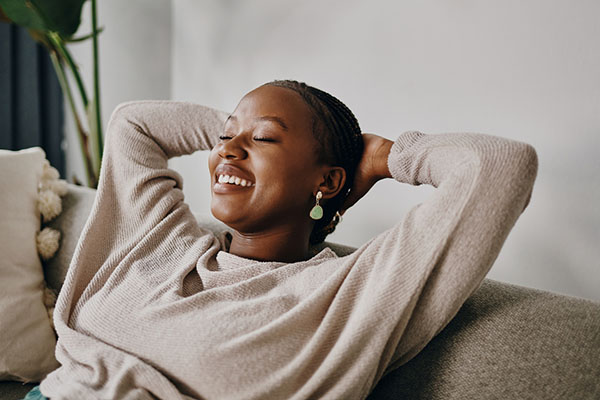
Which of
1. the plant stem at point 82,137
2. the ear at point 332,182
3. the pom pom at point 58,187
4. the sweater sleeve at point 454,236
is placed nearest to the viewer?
the sweater sleeve at point 454,236

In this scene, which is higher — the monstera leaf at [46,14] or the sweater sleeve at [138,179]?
the monstera leaf at [46,14]

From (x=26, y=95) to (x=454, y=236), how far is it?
213 cm

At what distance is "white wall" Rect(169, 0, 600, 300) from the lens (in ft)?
3.94

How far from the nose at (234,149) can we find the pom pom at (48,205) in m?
0.65

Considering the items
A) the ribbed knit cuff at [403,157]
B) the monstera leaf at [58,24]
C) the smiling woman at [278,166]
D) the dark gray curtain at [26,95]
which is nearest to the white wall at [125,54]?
the dark gray curtain at [26,95]

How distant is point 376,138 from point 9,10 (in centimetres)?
136

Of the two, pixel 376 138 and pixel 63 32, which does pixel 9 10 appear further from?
pixel 376 138

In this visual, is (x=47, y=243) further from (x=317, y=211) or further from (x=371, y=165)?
(x=371, y=165)

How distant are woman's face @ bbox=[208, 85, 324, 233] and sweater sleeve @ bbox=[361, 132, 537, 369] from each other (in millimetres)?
251

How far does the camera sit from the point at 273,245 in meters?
1.10

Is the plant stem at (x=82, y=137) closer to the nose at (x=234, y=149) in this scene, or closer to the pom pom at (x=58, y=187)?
the pom pom at (x=58, y=187)

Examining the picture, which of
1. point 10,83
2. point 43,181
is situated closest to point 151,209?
point 43,181

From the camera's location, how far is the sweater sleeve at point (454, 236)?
796 mm

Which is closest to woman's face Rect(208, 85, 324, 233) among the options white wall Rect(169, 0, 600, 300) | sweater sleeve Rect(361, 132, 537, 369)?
sweater sleeve Rect(361, 132, 537, 369)
